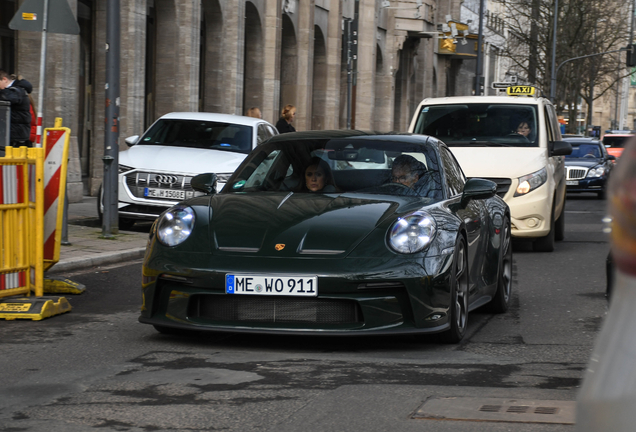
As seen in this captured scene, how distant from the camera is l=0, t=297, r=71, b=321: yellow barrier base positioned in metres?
7.06

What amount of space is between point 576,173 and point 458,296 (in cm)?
2205

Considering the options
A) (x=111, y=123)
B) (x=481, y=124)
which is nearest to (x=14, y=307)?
(x=111, y=123)

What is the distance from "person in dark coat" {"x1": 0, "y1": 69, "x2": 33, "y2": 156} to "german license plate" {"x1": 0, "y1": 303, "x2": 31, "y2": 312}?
7.11 metres

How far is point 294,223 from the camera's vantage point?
20.3ft

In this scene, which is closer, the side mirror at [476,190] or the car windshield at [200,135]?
the side mirror at [476,190]

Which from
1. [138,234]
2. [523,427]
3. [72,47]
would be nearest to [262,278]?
[523,427]

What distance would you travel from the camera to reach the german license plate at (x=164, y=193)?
44.3 feet

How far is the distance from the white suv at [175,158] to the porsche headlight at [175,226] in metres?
7.06

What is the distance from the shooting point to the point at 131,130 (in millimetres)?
22188

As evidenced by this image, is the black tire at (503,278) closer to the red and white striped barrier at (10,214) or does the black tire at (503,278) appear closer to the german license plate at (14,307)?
→ the german license plate at (14,307)

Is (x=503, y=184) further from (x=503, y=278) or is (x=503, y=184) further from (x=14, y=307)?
(x=14, y=307)

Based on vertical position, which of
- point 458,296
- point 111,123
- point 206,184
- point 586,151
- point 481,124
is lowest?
point 458,296

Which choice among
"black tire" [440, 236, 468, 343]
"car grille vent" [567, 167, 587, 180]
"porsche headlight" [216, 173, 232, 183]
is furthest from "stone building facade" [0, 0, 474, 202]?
"black tire" [440, 236, 468, 343]

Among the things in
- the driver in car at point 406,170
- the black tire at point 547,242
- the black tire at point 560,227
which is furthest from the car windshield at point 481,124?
the driver in car at point 406,170
